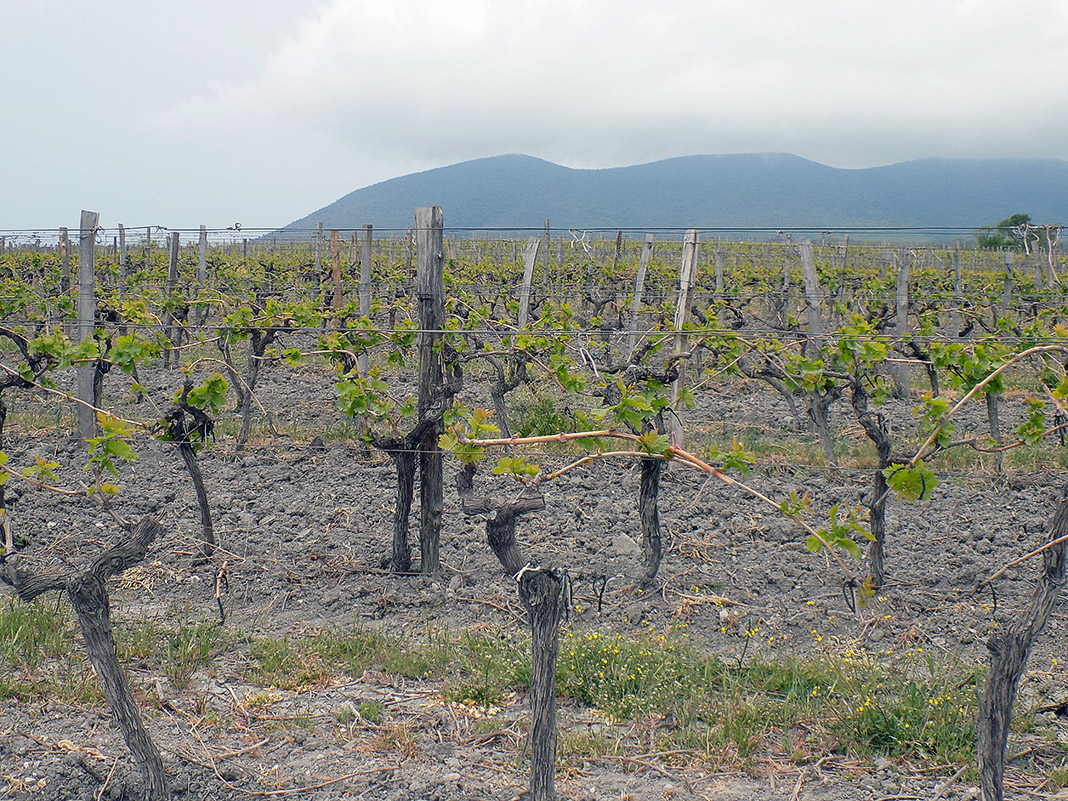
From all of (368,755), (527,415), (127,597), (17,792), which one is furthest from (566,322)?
(17,792)

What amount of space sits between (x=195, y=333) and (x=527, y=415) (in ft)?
22.3

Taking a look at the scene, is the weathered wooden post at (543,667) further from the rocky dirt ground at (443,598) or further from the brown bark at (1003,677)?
the brown bark at (1003,677)

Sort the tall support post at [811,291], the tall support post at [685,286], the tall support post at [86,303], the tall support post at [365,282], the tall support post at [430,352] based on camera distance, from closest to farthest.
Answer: the tall support post at [430,352], the tall support post at [685,286], the tall support post at [86,303], the tall support post at [811,291], the tall support post at [365,282]

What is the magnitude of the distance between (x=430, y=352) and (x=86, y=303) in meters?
3.52

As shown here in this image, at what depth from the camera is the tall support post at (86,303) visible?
6625mm

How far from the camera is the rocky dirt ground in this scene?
2.94m

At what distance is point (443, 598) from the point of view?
4559 mm

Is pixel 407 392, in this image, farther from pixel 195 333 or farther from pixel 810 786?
pixel 810 786

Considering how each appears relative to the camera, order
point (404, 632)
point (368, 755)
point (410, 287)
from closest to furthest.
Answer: point (368, 755), point (404, 632), point (410, 287)

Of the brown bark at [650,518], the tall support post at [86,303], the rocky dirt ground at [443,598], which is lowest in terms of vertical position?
the rocky dirt ground at [443,598]

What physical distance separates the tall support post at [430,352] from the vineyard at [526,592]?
0.06 ft

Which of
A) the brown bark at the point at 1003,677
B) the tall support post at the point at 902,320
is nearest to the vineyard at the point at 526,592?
the brown bark at the point at 1003,677

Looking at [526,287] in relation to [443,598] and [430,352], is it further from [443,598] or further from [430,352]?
[443,598]

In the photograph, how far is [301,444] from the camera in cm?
740
